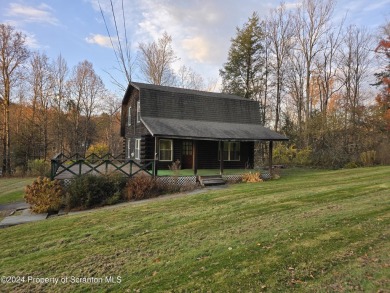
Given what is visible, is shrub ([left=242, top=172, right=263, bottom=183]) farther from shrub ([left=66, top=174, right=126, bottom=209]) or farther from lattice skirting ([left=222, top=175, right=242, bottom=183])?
shrub ([left=66, top=174, right=126, bottom=209])

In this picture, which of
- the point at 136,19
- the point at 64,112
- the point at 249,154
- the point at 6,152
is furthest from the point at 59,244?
the point at 64,112

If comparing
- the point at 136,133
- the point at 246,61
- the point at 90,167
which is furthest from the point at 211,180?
the point at 246,61

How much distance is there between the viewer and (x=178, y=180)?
47.3 feet

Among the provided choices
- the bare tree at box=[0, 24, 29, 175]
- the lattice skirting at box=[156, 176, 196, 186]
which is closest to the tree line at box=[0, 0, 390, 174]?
the bare tree at box=[0, 24, 29, 175]

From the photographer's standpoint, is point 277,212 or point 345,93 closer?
point 277,212

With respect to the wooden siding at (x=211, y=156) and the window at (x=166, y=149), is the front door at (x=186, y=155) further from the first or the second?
the window at (x=166, y=149)

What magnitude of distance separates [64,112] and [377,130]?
115 ft

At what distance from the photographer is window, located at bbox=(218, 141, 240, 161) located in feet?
63.9

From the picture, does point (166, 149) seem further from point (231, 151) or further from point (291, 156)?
point (291, 156)

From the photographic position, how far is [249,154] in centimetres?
2028

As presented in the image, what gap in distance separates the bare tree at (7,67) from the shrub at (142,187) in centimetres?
2012

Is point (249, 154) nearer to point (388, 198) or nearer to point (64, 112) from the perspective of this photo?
point (388, 198)

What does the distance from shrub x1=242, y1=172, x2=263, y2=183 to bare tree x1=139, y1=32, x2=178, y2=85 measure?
70.7 ft

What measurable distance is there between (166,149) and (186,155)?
5.26 ft
